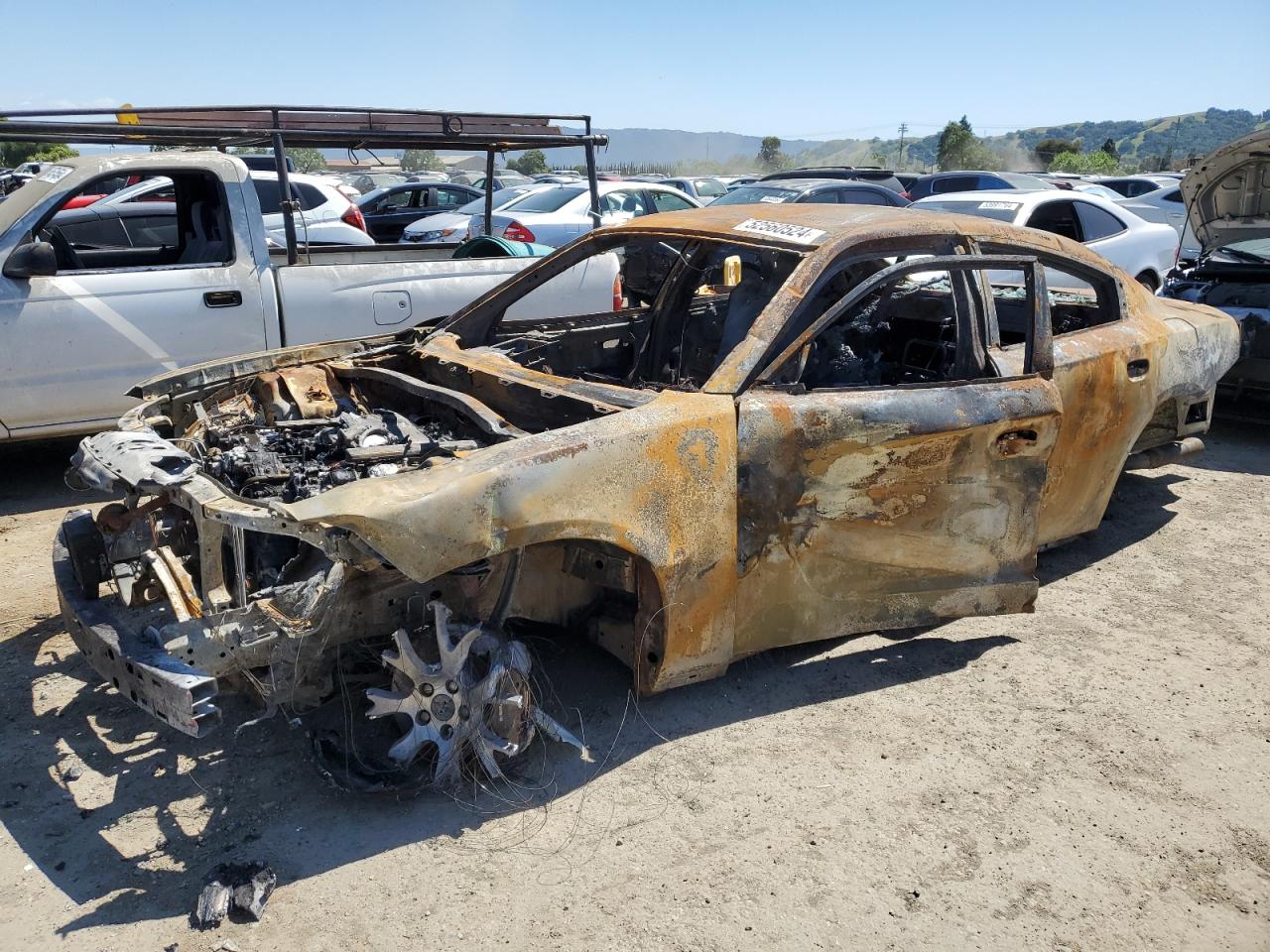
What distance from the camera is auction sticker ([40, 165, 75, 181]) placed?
5.25m

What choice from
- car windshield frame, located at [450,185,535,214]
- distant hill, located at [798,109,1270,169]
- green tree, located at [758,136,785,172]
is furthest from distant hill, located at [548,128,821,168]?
car windshield frame, located at [450,185,535,214]

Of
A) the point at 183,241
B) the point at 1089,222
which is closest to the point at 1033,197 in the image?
the point at 1089,222

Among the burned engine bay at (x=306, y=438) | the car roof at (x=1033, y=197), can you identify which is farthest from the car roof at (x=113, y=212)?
the car roof at (x=1033, y=197)

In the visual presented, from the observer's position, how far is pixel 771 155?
7200 centimetres

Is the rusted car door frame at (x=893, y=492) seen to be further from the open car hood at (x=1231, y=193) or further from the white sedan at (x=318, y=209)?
the white sedan at (x=318, y=209)

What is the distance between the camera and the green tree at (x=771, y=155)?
69.7 m

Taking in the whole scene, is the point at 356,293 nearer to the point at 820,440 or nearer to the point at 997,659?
the point at 820,440

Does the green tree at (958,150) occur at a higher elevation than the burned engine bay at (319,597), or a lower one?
higher

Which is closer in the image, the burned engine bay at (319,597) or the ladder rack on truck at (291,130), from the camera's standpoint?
the burned engine bay at (319,597)

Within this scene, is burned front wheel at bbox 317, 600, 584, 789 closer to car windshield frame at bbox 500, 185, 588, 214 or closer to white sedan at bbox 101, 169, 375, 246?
white sedan at bbox 101, 169, 375, 246

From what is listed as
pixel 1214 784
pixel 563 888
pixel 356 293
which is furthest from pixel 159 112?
pixel 1214 784

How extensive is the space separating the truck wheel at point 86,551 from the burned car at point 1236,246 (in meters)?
6.78

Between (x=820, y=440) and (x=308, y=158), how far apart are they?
186ft

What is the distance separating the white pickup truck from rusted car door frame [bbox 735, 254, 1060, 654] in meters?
3.43
